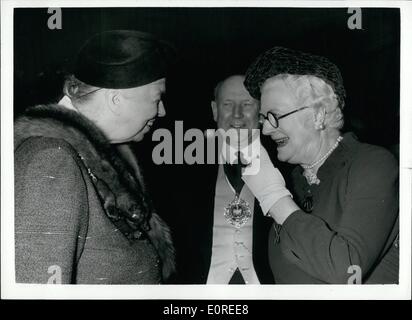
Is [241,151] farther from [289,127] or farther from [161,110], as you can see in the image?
[161,110]

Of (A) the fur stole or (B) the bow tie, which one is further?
(B) the bow tie

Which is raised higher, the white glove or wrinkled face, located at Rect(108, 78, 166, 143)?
wrinkled face, located at Rect(108, 78, 166, 143)

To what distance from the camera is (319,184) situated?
1.75 meters

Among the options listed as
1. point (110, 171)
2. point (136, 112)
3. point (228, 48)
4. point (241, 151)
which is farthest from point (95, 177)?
point (228, 48)

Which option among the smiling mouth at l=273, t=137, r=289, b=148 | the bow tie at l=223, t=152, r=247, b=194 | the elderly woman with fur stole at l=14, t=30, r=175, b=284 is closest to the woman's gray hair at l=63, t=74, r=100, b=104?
the elderly woman with fur stole at l=14, t=30, r=175, b=284

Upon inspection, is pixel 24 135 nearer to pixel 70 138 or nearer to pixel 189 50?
pixel 70 138

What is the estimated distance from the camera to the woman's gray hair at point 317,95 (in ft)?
5.76

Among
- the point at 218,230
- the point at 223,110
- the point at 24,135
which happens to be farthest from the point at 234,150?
the point at 24,135

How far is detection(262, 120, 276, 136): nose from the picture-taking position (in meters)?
1.79

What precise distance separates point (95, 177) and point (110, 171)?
54mm

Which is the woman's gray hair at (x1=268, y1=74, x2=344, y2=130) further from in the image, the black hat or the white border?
the black hat

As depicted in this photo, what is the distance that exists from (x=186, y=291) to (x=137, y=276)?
0.18m

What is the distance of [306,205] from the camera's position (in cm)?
176

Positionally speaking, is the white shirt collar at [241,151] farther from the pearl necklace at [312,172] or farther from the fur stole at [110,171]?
the fur stole at [110,171]
